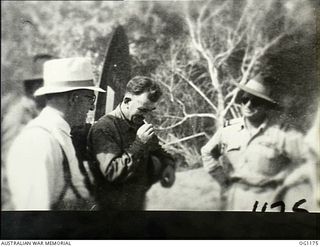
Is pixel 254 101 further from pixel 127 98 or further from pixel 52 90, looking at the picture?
pixel 52 90

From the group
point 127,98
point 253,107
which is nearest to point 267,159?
point 253,107

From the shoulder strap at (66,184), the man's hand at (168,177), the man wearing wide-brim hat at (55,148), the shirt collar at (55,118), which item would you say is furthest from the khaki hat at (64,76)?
the man's hand at (168,177)

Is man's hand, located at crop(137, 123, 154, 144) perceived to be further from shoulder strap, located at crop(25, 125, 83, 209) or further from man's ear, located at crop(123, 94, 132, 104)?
shoulder strap, located at crop(25, 125, 83, 209)

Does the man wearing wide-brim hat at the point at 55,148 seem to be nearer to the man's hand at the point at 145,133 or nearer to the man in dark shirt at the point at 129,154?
the man in dark shirt at the point at 129,154

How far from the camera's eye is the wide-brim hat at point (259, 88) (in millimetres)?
3482

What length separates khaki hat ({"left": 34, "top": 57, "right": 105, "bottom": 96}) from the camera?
3.48 m

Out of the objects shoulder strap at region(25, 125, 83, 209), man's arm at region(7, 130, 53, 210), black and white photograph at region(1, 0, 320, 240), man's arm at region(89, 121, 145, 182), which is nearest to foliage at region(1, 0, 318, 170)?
black and white photograph at region(1, 0, 320, 240)

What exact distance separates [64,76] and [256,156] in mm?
1619

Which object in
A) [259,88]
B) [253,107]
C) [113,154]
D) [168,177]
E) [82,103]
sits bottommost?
[168,177]

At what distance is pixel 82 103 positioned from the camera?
3.49 metres

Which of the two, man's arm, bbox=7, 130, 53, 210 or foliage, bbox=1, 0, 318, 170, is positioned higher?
foliage, bbox=1, 0, 318, 170

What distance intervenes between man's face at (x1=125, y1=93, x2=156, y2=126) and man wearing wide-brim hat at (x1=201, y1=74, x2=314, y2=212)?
534mm

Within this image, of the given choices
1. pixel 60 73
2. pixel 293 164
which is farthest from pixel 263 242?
pixel 60 73

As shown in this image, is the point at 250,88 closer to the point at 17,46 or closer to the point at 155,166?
the point at 155,166
